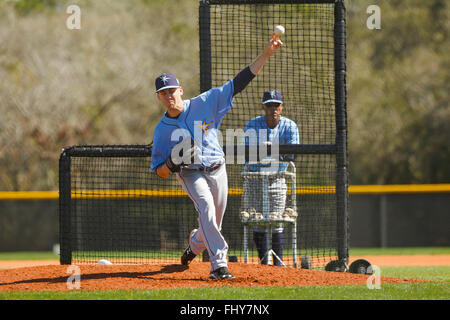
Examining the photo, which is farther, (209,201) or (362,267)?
(362,267)

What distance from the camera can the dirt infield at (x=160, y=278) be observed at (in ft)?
21.0

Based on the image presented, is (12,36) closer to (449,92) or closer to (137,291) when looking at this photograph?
(449,92)

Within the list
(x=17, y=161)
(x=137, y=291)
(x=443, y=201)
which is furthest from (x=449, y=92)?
(x=137, y=291)

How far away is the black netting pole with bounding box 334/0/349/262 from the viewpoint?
833 cm

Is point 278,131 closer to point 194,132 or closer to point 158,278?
point 194,132

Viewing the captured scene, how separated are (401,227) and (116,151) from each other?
9631 millimetres

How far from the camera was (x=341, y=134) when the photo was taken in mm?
8398

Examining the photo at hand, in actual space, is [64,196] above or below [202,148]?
below

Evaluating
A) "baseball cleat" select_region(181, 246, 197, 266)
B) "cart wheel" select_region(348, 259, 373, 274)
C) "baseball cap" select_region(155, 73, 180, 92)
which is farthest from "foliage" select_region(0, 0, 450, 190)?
"baseball cap" select_region(155, 73, 180, 92)

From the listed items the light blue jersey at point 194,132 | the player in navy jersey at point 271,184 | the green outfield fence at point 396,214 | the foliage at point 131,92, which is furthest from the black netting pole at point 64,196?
the foliage at point 131,92

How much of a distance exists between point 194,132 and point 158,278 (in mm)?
1457

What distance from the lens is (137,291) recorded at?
19.6 ft

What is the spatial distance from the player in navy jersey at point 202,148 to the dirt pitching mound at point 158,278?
327 mm

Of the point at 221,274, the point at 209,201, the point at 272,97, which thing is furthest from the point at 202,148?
the point at 272,97
